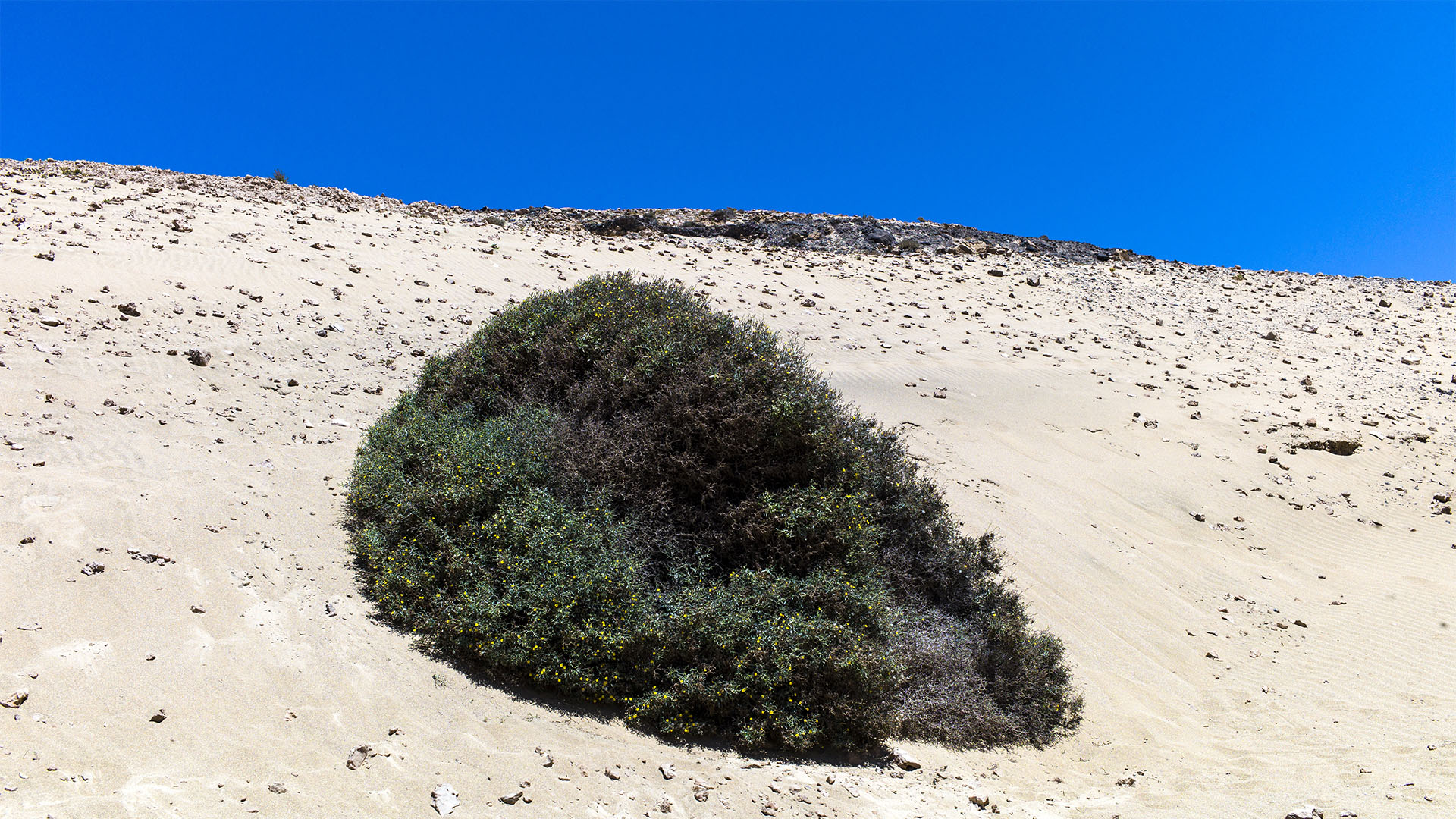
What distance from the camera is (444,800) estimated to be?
396cm

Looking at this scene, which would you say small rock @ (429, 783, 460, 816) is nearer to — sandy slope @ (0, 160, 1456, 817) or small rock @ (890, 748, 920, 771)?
sandy slope @ (0, 160, 1456, 817)

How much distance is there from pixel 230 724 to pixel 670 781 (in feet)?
8.10

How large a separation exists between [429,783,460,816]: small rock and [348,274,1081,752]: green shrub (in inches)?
44.0

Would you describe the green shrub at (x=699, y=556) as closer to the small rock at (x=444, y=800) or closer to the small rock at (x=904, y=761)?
the small rock at (x=904, y=761)

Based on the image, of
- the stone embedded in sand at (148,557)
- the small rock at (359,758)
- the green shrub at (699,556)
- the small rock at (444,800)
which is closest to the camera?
the small rock at (444,800)

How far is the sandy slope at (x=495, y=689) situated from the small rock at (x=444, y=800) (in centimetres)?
6

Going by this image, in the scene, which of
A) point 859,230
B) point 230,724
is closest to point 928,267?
point 859,230

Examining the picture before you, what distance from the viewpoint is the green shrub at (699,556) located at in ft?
16.4

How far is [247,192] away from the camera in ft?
61.9

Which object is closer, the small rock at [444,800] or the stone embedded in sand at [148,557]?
the small rock at [444,800]

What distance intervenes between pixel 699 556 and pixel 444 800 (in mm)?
2371

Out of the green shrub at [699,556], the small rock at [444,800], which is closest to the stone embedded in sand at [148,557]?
the green shrub at [699,556]

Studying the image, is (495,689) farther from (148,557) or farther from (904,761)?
(148,557)

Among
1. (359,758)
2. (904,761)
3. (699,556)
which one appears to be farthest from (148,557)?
(904,761)
